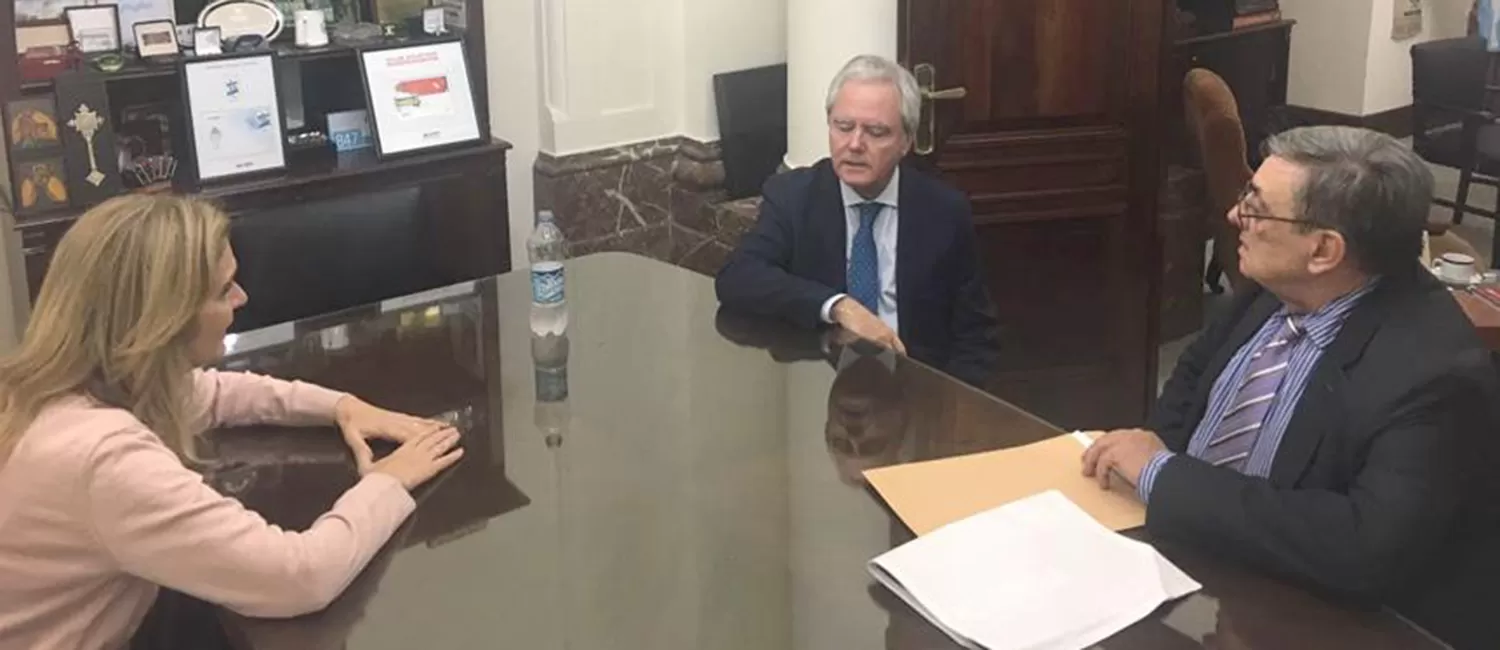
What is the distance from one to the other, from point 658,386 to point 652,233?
1.94 m

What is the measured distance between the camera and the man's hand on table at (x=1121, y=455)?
73.3 inches

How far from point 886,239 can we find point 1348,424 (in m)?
1.11

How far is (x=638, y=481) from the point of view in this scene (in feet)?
6.46

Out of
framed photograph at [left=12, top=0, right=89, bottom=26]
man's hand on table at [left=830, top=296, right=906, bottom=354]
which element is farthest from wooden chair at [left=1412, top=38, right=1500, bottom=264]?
framed photograph at [left=12, top=0, right=89, bottom=26]

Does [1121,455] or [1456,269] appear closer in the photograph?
[1121,455]

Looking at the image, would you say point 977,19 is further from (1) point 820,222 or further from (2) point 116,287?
(2) point 116,287

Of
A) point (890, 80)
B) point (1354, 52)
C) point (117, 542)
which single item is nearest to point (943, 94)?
point (890, 80)

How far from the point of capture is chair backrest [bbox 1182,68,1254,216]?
4746mm

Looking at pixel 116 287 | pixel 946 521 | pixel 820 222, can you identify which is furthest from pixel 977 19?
pixel 116 287

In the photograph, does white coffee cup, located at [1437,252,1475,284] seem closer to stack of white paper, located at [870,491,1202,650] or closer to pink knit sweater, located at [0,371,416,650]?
stack of white paper, located at [870,491,1202,650]

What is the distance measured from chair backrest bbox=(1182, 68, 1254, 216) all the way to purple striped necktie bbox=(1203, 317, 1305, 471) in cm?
287

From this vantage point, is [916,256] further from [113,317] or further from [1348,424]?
[113,317]

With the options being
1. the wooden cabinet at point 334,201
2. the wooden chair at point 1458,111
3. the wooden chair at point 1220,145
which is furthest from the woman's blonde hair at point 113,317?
the wooden chair at point 1458,111

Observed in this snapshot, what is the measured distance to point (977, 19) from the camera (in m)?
3.46
